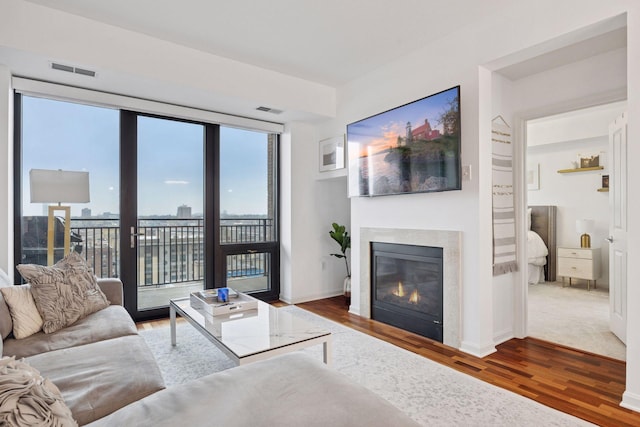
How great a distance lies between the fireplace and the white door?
151 cm

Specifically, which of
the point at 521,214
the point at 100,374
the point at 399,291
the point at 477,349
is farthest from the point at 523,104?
the point at 100,374

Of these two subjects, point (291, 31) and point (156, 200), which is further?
point (156, 200)

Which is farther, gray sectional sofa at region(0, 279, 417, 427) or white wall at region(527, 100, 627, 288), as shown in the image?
white wall at region(527, 100, 627, 288)

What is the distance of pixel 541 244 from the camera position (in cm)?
577

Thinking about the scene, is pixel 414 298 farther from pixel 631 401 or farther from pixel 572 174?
pixel 572 174

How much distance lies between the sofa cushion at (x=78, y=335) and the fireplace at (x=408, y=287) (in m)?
2.45

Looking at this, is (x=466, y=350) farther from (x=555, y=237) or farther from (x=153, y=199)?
(x=555, y=237)

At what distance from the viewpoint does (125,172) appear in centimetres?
373

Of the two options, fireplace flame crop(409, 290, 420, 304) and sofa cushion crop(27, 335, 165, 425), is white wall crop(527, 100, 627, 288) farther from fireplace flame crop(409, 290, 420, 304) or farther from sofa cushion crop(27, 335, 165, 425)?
sofa cushion crop(27, 335, 165, 425)

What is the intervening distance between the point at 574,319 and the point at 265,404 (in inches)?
157

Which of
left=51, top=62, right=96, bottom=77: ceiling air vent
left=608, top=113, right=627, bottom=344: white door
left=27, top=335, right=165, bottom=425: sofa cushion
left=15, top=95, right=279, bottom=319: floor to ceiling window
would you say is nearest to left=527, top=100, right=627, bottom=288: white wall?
left=608, top=113, right=627, bottom=344: white door

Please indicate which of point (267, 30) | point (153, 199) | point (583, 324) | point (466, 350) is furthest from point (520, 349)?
point (153, 199)

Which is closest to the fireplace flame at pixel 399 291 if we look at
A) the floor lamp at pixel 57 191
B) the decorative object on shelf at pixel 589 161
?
the floor lamp at pixel 57 191

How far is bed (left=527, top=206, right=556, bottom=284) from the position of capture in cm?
567
